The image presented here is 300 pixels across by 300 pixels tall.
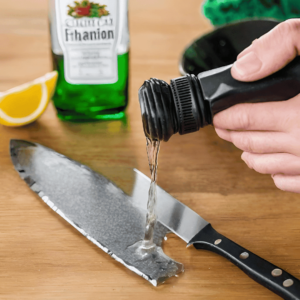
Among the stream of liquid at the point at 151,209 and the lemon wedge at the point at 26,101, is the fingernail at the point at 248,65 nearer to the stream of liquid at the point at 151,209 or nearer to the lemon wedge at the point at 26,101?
the stream of liquid at the point at 151,209

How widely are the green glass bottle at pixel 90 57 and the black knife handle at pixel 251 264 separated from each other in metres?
0.37

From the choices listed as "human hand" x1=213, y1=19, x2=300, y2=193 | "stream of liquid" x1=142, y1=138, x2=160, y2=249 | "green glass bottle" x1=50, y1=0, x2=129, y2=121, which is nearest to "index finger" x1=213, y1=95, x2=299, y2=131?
"human hand" x1=213, y1=19, x2=300, y2=193

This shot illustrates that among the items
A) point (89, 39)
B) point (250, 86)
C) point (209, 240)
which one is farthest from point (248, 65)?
point (89, 39)

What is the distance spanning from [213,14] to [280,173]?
524 millimetres

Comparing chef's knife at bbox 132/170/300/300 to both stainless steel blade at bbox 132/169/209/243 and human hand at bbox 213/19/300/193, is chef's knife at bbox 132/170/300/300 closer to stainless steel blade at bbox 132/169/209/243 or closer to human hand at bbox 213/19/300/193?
stainless steel blade at bbox 132/169/209/243

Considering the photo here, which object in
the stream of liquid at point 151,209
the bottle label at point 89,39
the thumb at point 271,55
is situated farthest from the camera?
the bottle label at point 89,39

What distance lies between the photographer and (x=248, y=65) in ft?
1.65

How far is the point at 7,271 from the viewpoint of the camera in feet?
1.88

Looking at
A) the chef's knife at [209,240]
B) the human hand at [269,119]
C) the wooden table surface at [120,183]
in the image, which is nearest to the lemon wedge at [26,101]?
the wooden table surface at [120,183]

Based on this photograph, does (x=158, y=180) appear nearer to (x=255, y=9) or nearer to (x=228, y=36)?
(x=228, y=36)

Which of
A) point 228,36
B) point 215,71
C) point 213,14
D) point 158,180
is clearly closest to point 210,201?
point 158,180

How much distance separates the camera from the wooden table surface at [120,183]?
0.56 metres

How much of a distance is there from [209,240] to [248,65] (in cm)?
25

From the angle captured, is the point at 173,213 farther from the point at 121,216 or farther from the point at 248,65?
the point at 248,65
